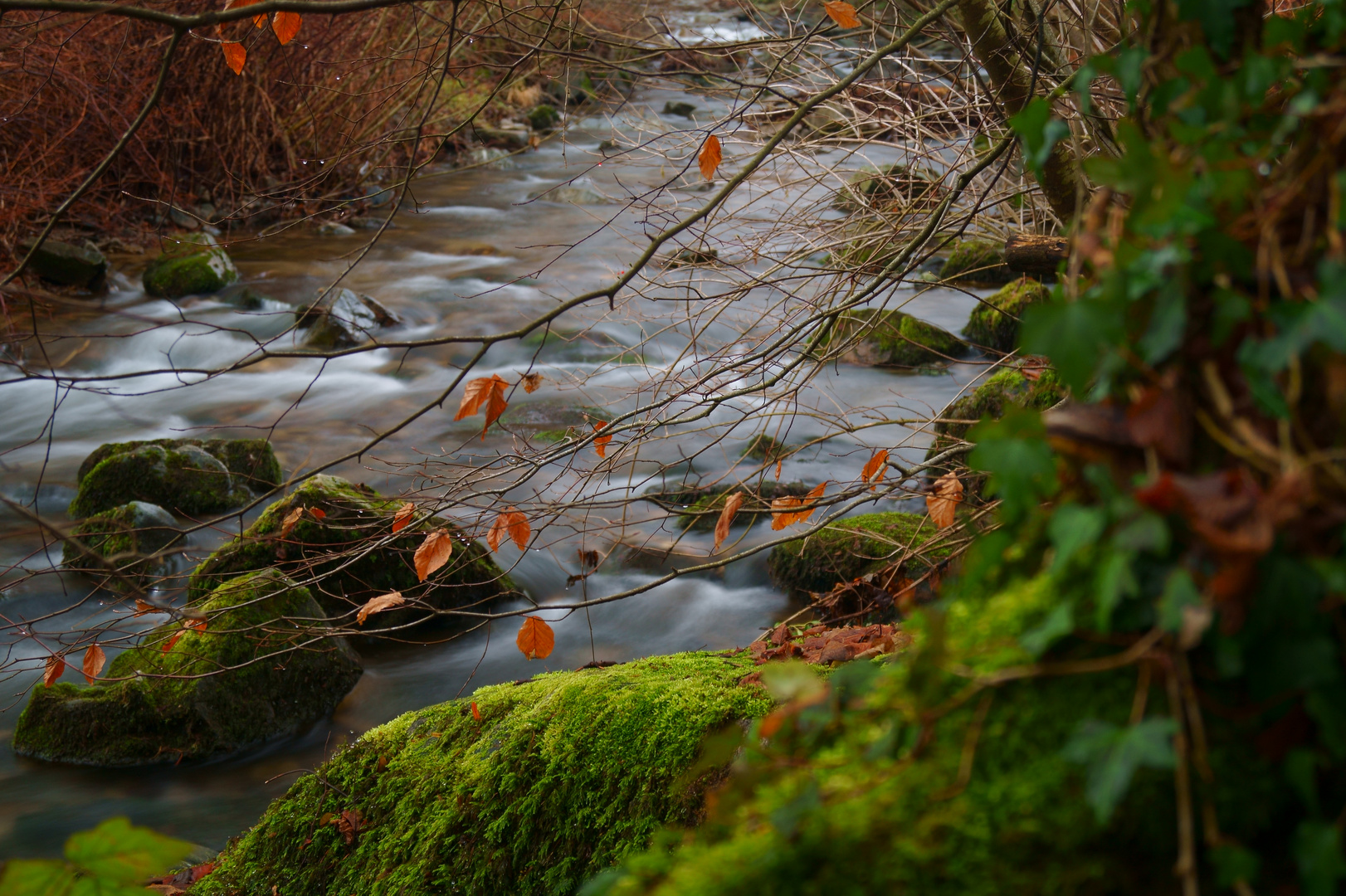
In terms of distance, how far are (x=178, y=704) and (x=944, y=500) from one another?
3.63 m

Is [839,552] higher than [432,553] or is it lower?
lower

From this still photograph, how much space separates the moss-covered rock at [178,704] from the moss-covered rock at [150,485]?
191 centimetres

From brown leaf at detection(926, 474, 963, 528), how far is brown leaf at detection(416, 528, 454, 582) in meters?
1.54

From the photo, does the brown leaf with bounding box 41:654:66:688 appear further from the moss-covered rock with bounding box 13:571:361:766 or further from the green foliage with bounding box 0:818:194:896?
the green foliage with bounding box 0:818:194:896

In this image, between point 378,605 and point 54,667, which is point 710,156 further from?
point 54,667

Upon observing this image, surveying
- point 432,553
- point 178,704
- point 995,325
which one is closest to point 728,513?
point 432,553

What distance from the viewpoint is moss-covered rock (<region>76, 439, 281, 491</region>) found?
654 centimetres

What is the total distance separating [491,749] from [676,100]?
16634 mm

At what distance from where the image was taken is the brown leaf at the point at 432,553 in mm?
2873

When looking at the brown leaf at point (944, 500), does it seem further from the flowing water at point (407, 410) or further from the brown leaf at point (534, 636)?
the brown leaf at point (534, 636)

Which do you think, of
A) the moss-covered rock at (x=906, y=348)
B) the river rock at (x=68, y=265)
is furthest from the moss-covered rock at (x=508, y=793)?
the river rock at (x=68, y=265)

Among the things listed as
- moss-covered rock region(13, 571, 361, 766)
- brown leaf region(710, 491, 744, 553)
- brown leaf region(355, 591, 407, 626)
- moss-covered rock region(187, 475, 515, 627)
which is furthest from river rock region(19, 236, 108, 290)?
brown leaf region(710, 491, 744, 553)

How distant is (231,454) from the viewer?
673 centimetres

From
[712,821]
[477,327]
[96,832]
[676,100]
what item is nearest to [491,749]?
[96,832]
